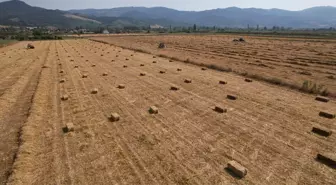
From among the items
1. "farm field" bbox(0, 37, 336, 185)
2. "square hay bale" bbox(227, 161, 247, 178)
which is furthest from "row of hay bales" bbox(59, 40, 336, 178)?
"farm field" bbox(0, 37, 336, 185)

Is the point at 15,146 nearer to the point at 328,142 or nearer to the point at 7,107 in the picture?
the point at 7,107

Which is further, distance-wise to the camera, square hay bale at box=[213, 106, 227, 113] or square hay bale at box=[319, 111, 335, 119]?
square hay bale at box=[213, 106, 227, 113]

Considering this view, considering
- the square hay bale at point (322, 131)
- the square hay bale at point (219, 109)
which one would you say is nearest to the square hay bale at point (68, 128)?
the square hay bale at point (219, 109)

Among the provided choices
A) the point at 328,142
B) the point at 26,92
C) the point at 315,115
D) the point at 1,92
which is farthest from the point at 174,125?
the point at 1,92

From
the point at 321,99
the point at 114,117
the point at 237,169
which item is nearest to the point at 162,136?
the point at 114,117

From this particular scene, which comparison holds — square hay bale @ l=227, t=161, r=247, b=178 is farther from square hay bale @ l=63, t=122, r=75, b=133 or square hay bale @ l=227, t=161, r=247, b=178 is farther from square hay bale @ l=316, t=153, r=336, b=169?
square hay bale @ l=63, t=122, r=75, b=133

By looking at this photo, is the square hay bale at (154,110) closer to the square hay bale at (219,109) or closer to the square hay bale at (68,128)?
the square hay bale at (219,109)
